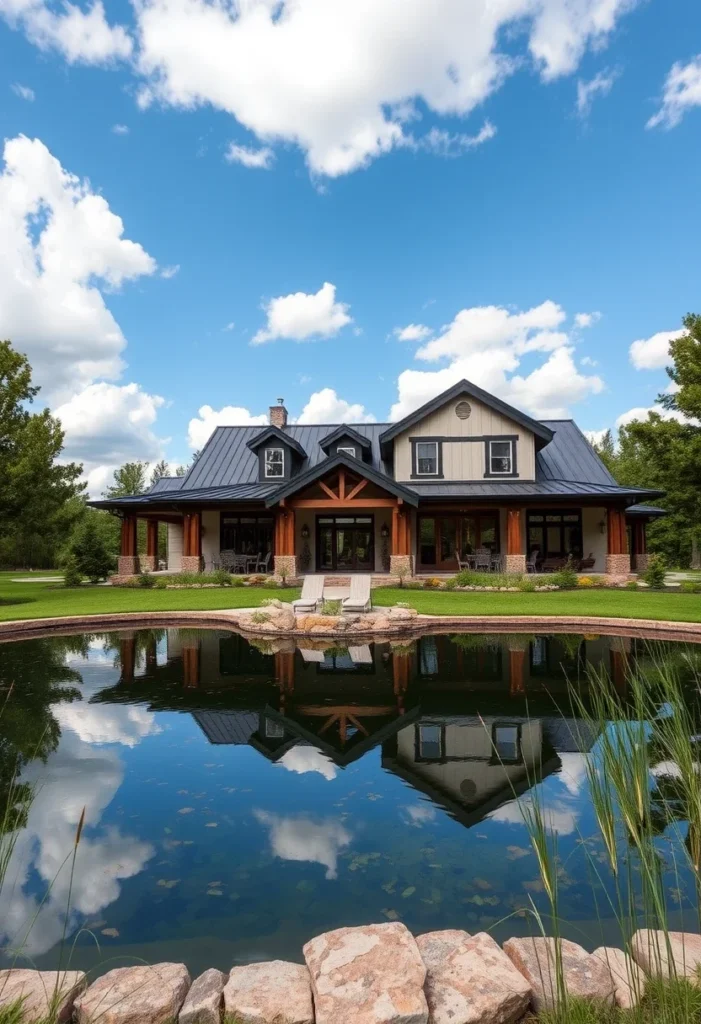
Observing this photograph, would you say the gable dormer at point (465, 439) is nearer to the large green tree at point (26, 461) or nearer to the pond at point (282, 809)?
the large green tree at point (26, 461)

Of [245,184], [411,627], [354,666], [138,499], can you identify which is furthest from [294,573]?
[245,184]

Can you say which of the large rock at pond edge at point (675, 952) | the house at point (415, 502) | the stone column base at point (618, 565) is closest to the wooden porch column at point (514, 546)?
the house at point (415, 502)

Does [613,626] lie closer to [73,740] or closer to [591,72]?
[73,740]

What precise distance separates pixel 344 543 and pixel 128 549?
8999 millimetres

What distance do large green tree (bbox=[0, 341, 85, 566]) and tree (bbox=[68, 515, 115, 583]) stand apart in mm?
3052

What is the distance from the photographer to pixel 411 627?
42.7ft

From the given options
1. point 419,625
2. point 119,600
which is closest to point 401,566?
point 419,625

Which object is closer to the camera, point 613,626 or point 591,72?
point 613,626

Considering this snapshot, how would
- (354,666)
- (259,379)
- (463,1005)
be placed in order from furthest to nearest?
(259,379)
(354,666)
(463,1005)

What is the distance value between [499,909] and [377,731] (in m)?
3.32

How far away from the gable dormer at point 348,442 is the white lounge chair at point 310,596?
9.41 metres

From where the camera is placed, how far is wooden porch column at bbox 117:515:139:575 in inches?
875

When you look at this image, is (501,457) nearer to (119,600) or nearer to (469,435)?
(469,435)

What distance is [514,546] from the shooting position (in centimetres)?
2098
